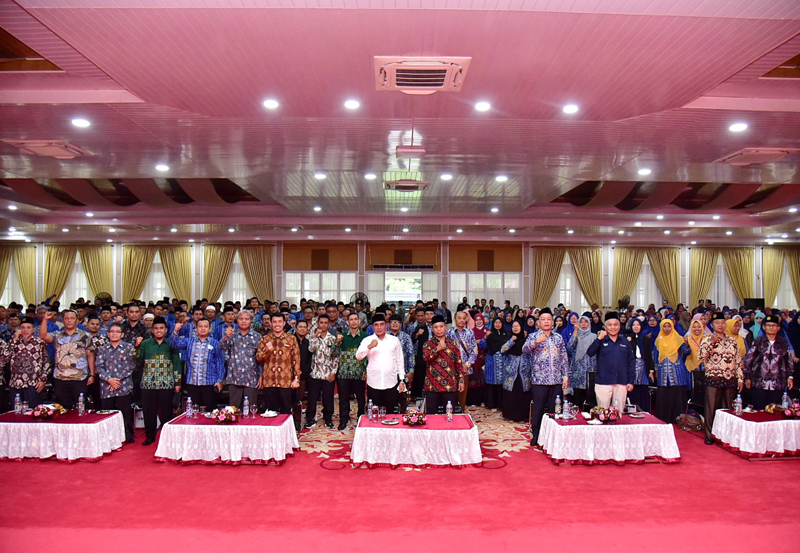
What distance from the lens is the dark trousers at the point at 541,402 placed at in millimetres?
6059

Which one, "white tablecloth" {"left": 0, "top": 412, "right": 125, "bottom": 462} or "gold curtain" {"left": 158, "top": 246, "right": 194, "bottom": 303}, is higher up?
"gold curtain" {"left": 158, "top": 246, "right": 194, "bottom": 303}

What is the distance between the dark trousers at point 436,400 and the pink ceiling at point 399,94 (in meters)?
2.88

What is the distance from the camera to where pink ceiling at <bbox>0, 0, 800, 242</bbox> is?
→ 3.55m

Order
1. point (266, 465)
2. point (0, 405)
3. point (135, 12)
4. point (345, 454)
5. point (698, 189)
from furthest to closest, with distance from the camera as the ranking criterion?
point (698, 189) → point (0, 405) → point (345, 454) → point (266, 465) → point (135, 12)

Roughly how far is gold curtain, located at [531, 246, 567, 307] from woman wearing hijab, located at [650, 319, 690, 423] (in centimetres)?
1082

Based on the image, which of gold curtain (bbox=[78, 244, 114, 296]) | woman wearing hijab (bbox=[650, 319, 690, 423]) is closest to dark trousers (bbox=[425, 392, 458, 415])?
woman wearing hijab (bbox=[650, 319, 690, 423])

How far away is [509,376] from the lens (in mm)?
7422

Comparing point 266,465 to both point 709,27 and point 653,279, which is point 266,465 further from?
point 653,279

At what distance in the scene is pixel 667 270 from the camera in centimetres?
1833

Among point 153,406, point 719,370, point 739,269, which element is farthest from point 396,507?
point 739,269

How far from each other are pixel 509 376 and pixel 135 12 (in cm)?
587

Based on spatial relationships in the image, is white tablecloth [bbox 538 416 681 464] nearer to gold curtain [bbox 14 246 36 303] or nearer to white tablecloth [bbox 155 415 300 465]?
white tablecloth [bbox 155 415 300 465]

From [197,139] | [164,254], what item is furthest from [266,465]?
[164,254]

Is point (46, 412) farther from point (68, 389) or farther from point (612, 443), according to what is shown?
point (612, 443)
